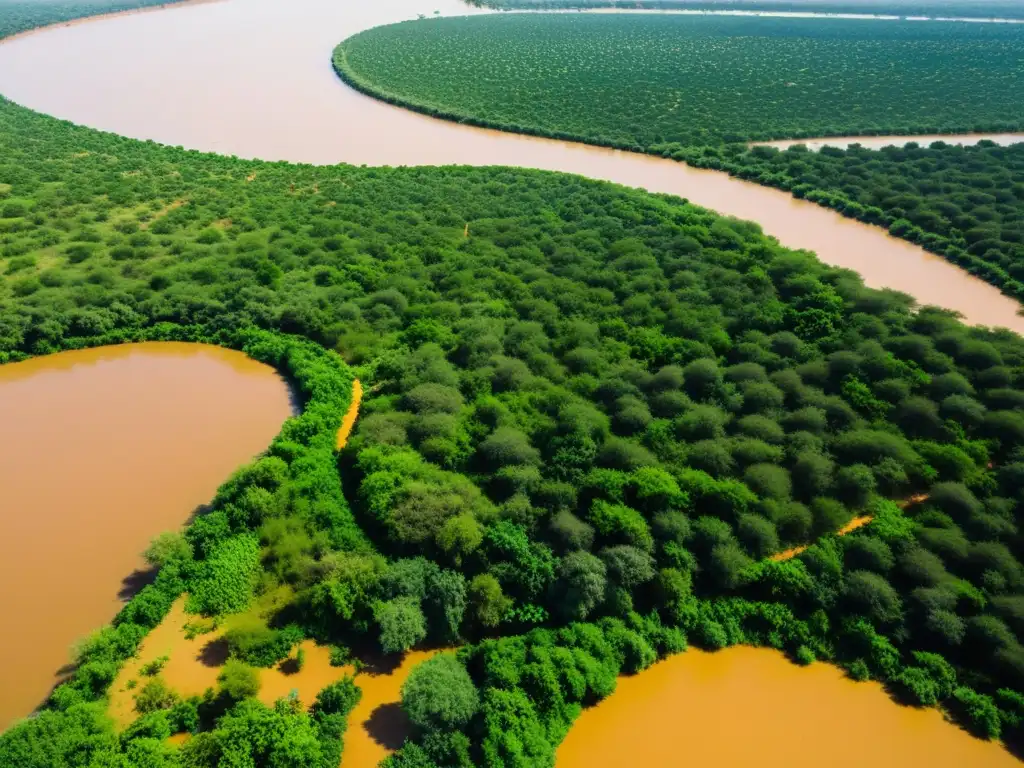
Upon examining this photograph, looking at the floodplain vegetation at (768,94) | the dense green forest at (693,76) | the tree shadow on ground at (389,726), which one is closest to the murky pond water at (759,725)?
the tree shadow on ground at (389,726)

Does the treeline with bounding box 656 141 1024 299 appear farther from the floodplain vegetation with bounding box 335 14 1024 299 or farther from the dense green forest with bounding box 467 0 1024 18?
the dense green forest with bounding box 467 0 1024 18

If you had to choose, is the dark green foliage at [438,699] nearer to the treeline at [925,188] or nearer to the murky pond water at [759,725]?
the murky pond water at [759,725]

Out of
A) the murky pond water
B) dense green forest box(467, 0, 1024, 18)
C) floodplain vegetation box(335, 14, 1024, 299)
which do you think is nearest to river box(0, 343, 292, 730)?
the murky pond water

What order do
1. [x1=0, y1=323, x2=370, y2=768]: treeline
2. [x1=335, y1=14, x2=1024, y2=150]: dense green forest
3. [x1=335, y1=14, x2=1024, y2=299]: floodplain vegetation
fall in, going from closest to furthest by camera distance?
[x1=0, y1=323, x2=370, y2=768]: treeline < [x1=335, y1=14, x2=1024, y2=299]: floodplain vegetation < [x1=335, y1=14, x2=1024, y2=150]: dense green forest

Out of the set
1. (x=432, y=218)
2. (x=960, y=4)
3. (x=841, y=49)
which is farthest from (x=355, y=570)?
(x=960, y=4)

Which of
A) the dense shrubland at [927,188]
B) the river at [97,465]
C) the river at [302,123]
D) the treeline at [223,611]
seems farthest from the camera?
the river at [302,123]

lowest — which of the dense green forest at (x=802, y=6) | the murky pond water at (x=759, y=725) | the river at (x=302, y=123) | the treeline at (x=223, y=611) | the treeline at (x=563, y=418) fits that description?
the murky pond water at (x=759, y=725)

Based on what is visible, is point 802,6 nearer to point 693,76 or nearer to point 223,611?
point 693,76
